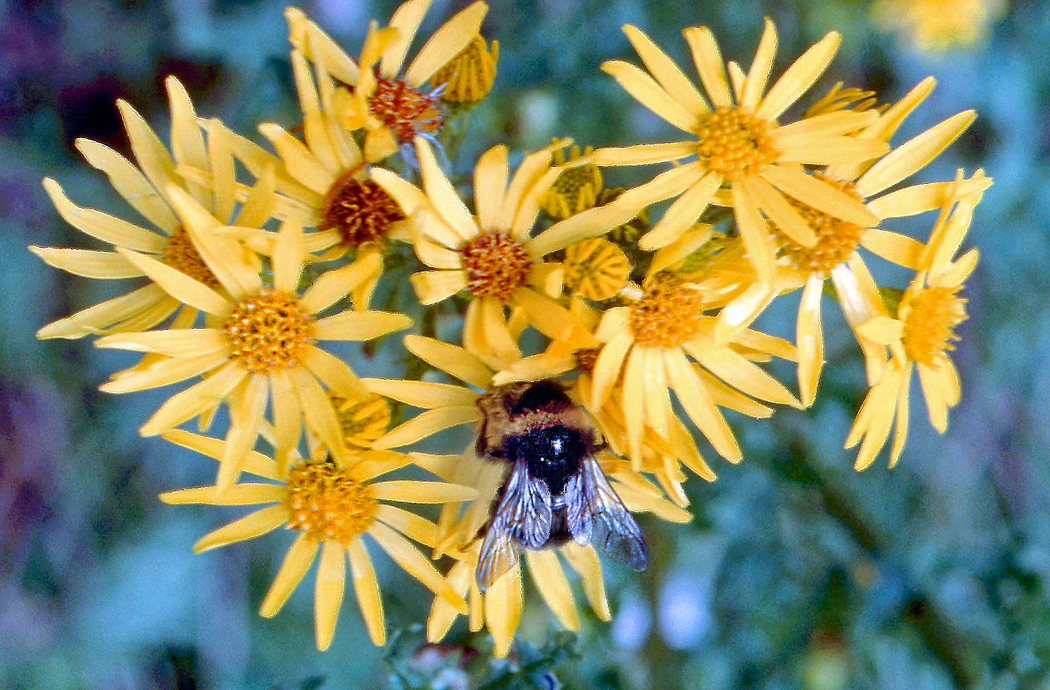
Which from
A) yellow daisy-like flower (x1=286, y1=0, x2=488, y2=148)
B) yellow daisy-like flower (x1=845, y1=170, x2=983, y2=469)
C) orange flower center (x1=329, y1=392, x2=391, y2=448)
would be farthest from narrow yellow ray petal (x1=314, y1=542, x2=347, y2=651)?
yellow daisy-like flower (x1=845, y1=170, x2=983, y2=469)

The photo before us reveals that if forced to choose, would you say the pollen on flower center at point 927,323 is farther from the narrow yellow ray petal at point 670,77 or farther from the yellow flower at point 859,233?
the narrow yellow ray petal at point 670,77

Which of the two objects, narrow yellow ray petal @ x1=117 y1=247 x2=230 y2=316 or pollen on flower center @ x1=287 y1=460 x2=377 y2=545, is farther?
pollen on flower center @ x1=287 y1=460 x2=377 y2=545

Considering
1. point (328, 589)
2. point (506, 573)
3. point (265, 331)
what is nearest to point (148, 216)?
point (265, 331)

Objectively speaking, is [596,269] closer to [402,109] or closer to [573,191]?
[573,191]

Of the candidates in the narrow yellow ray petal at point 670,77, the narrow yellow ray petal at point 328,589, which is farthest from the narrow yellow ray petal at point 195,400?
the narrow yellow ray petal at point 670,77

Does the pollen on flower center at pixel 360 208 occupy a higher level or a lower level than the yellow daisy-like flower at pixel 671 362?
higher

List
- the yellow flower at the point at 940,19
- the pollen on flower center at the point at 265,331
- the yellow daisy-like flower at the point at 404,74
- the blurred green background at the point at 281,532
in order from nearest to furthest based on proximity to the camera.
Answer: the pollen on flower center at the point at 265,331 < the yellow daisy-like flower at the point at 404,74 < the blurred green background at the point at 281,532 < the yellow flower at the point at 940,19

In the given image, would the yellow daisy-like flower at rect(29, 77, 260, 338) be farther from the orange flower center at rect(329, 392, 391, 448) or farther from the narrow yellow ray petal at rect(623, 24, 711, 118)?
the narrow yellow ray petal at rect(623, 24, 711, 118)
